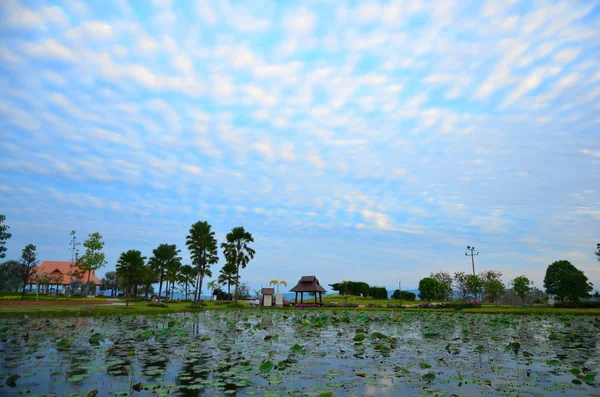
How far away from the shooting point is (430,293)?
253 feet

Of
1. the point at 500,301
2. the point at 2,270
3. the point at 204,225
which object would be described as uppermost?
the point at 204,225

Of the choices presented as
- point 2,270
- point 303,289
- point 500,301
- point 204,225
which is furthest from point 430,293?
point 2,270

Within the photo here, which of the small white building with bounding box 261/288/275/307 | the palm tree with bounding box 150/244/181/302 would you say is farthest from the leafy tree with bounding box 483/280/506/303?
the palm tree with bounding box 150/244/181/302

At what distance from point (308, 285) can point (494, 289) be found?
37118 millimetres

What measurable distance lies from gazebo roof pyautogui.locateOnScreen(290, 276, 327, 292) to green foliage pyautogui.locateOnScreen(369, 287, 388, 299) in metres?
34.3

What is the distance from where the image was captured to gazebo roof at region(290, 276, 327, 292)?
Result: 173 feet

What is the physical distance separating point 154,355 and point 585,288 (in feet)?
192

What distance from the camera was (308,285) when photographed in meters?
54.8

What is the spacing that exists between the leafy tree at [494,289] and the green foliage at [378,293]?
22.3 m

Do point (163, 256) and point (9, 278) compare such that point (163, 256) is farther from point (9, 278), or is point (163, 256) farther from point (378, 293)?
point (378, 293)

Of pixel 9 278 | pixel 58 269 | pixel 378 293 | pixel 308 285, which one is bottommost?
pixel 378 293

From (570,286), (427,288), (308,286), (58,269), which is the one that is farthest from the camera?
(427,288)

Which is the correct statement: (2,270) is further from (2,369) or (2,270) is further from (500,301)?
(500,301)

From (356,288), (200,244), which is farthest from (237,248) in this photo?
(356,288)
